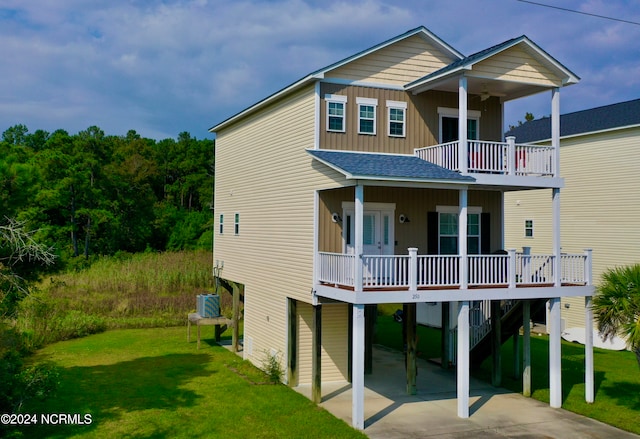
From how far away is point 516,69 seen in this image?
16594mm

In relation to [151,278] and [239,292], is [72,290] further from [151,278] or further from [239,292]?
[239,292]

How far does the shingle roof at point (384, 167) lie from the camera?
14.3 m

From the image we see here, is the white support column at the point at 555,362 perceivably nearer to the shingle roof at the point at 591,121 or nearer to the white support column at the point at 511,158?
the white support column at the point at 511,158

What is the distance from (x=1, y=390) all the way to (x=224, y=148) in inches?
576

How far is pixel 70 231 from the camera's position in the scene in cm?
4534

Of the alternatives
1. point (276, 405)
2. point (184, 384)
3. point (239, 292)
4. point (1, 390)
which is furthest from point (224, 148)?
point (1, 390)

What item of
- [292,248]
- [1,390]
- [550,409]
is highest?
[292,248]

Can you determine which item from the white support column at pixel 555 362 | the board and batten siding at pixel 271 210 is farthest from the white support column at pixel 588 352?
the board and batten siding at pixel 271 210

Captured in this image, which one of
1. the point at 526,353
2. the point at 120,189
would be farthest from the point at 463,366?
the point at 120,189

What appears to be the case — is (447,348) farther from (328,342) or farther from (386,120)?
(386,120)

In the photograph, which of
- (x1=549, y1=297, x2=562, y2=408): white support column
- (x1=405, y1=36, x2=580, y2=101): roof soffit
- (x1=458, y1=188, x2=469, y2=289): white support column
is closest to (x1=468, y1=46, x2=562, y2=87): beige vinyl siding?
(x1=405, y1=36, x2=580, y2=101): roof soffit

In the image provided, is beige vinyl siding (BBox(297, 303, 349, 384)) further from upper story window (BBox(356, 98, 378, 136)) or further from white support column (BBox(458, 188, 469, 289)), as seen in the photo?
upper story window (BBox(356, 98, 378, 136))

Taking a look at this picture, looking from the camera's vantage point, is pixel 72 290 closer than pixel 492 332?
No

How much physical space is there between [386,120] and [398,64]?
A: 176cm
